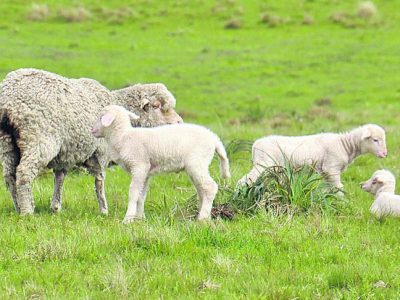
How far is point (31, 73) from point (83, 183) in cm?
291

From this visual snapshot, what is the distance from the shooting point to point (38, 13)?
37281 millimetres

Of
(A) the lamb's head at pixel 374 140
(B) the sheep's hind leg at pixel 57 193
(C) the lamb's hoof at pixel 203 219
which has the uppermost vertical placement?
(A) the lamb's head at pixel 374 140

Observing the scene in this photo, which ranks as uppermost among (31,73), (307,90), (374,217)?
(31,73)

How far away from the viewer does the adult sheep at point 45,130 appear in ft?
30.5

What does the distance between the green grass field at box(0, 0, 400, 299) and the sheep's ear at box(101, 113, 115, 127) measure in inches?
41.3

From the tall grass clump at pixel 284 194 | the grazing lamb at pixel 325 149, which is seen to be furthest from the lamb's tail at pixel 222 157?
the grazing lamb at pixel 325 149

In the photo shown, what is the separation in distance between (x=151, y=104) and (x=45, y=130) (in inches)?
84.4

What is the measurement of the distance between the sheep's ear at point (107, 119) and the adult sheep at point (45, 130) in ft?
2.24

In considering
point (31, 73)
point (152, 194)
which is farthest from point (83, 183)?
point (31, 73)

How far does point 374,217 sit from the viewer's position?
949 centimetres

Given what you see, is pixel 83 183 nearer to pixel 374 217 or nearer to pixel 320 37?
pixel 374 217

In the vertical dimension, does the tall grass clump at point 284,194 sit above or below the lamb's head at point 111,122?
below

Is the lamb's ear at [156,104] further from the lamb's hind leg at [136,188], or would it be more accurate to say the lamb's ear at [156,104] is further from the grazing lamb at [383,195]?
the grazing lamb at [383,195]

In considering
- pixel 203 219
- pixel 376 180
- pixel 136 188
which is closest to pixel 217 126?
pixel 376 180
